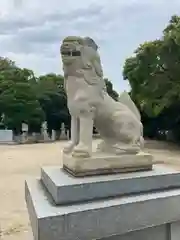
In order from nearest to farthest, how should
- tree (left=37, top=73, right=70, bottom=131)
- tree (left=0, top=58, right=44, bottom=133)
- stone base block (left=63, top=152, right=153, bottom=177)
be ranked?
stone base block (left=63, top=152, right=153, bottom=177) < tree (left=0, top=58, right=44, bottom=133) < tree (left=37, top=73, right=70, bottom=131)

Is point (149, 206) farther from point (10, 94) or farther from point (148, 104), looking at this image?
point (10, 94)

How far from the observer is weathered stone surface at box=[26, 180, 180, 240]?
1.59 metres

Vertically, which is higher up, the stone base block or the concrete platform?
the stone base block

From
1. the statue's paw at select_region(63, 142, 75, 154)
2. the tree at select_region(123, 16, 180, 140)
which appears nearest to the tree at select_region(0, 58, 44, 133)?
the tree at select_region(123, 16, 180, 140)

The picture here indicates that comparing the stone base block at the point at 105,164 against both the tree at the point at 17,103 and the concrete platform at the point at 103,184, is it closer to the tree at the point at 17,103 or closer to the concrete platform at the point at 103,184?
the concrete platform at the point at 103,184

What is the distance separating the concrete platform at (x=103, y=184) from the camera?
69.6 inches

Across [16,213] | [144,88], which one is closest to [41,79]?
[144,88]

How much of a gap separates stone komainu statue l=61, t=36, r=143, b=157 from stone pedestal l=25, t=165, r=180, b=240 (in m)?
0.22

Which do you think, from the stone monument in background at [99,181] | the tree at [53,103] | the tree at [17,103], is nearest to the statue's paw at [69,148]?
the stone monument in background at [99,181]

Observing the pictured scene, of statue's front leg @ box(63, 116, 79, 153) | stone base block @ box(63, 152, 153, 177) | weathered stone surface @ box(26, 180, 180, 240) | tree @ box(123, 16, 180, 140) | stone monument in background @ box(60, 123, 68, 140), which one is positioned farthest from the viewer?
stone monument in background @ box(60, 123, 68, 140)

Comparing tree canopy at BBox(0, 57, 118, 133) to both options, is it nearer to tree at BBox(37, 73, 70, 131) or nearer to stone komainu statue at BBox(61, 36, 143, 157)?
tree at BBox(37, 73, 70, 131)

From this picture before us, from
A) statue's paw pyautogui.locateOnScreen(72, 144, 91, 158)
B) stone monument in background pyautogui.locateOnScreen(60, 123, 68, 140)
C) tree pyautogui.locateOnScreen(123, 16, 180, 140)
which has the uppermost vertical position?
tree pyautogui.locateOnScreen(123, 16, 180, 140)

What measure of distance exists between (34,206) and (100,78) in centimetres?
88

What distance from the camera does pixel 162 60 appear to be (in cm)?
1252
